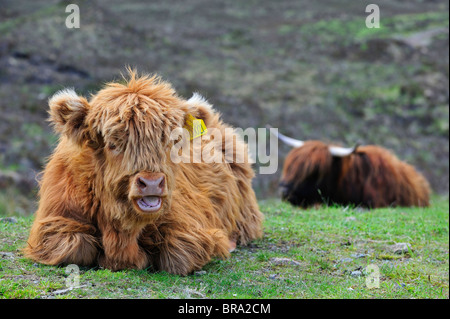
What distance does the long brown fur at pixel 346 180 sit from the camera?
348 inches

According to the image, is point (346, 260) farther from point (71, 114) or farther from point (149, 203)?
point (71, 114)

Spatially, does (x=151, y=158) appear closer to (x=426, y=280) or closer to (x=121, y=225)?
(x=121, y=225)

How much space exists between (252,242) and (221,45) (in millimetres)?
15928

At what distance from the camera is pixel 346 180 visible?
29.6 feet

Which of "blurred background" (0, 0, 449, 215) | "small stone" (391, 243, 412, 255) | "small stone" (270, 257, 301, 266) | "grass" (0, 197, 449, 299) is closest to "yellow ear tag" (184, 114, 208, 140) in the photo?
"grass" (0, 197, 449, 299)

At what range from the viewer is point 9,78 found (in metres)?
14.9

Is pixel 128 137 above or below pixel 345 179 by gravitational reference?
above

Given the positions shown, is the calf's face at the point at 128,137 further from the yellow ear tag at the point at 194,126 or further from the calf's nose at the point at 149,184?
the yellow ear tag at the point at 194,126

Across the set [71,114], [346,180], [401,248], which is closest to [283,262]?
[401,248]

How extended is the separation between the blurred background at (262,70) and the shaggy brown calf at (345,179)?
2.86 m

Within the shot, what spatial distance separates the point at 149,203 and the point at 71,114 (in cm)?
87

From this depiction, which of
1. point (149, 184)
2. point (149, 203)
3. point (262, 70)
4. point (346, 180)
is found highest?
point (262, 70)

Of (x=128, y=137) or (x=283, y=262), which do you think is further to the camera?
(x=283, y=262)

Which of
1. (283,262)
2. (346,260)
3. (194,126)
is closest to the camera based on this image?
(194,126)
